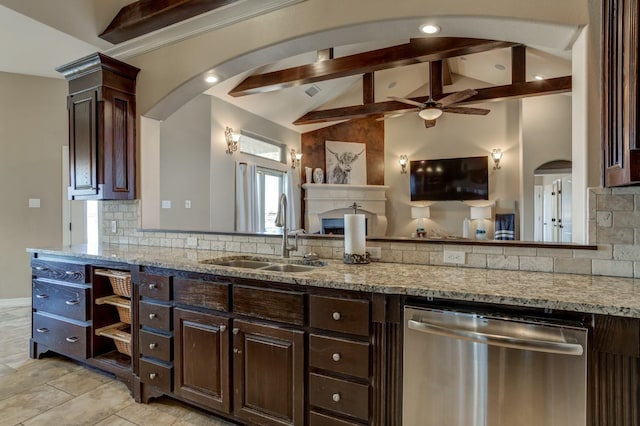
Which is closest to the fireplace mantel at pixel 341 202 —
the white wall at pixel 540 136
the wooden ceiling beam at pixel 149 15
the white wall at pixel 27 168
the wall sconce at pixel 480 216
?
the wall sconce at pixel 480 216

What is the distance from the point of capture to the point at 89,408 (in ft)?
7.18

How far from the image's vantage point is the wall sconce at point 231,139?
17.7 feet

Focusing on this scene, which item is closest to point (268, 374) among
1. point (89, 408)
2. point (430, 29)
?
point (89, 408)

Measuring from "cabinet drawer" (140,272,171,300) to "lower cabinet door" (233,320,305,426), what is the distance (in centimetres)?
55

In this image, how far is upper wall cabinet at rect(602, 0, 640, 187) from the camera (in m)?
1.27

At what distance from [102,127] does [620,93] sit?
3413 millimetres

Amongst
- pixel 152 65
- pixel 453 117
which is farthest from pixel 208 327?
pixel 453 117

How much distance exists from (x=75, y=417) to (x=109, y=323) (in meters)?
0.71

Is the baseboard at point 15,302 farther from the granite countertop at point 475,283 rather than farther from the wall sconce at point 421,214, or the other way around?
the wall sconce at point 421,214

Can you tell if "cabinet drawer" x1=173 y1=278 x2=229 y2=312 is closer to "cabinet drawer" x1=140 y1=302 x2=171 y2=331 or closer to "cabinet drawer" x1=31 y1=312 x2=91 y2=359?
"cabinet drawer" x1=140 y1=302 x2=171 y2=331

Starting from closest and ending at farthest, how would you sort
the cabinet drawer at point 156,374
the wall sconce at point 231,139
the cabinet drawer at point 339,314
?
the cabinet drawer at point 339,314
the cabinet drawer at point 156,374
the wall sconce at point 231,139

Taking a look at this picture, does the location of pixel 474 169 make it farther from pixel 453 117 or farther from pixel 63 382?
pixel 63 382

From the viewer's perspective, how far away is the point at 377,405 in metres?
1.54

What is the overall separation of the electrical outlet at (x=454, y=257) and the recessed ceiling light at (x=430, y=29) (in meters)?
1.34
